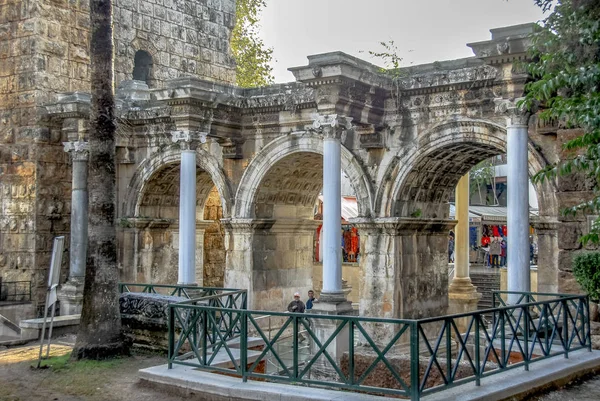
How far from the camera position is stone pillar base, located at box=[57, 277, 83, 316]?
15867 millimetres

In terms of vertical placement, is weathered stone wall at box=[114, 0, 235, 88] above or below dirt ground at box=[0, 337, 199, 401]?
above

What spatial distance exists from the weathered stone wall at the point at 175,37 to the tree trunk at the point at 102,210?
803 centimetres

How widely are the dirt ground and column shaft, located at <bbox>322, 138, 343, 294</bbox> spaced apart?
3365 mm

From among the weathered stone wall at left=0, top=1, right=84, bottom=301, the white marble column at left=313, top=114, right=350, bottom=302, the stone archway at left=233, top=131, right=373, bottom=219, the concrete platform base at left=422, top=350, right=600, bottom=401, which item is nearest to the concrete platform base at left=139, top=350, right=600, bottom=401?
the concrete platform base at left=422, top=350, right=600, bottom=401

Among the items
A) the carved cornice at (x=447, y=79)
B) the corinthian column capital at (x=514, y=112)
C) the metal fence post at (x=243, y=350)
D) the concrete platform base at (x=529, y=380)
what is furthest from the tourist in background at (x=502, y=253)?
the metal fence post at (x=243, y=350)

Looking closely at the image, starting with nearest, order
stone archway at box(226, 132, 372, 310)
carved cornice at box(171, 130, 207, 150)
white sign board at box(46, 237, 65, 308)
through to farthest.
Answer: white sign board at box(46, 237, 65, 308) → carved cornice at box(171, 130, 207, 150) → stone archway at box(226, 132, 372, 310)

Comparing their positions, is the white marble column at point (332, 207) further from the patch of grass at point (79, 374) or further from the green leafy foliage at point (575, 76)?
the green leafy foliage at point (575, 76)

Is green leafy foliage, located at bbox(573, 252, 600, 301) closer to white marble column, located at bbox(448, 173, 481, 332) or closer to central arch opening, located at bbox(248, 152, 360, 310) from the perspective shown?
central arch opening, located at bbox(248, 152, 360, 310)

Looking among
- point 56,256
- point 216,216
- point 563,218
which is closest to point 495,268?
point 216,216

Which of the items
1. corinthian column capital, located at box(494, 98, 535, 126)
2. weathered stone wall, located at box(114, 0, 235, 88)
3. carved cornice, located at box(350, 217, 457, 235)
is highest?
weathered stone wall, located at box(114, 0, 235, 88)

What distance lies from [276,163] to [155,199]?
3.89 m

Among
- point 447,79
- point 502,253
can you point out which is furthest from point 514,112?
point 502,253

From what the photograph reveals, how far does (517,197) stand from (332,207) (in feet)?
10.1

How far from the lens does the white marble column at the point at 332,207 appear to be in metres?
12.6
